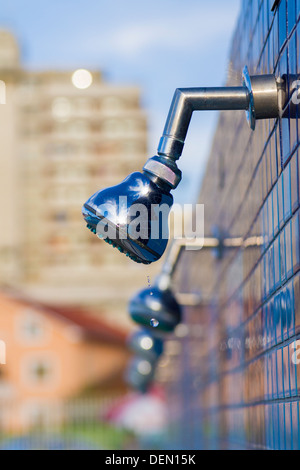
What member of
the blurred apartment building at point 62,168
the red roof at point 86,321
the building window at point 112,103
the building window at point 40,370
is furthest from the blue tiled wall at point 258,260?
the building window at point 112,103

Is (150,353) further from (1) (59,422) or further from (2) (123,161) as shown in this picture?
(2) (123,161)

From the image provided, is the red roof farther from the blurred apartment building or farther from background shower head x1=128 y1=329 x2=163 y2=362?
background shower head x1=128 y1=329 x2=163 y2=362

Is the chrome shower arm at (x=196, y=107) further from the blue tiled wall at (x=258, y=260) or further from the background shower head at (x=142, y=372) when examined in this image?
the background shower head at (x=142, y=372)

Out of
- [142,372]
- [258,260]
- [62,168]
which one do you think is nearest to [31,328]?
[142,372]

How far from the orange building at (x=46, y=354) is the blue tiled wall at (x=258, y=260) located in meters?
35.2

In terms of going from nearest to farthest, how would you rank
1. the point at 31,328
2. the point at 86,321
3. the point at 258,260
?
1. the point at 258,260
2. the point at 31,328
3. the point at 86,321

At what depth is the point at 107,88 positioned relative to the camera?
90188 millimetres

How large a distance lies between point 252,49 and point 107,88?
85.0 m

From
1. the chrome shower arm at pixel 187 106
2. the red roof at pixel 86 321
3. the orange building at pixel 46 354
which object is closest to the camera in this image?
the chrome shower arm at pixel 187 106

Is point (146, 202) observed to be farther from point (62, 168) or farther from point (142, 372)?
point (62, 168)

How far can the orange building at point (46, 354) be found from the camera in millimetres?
47625

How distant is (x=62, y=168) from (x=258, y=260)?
85828mm

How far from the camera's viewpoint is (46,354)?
48000 mm
